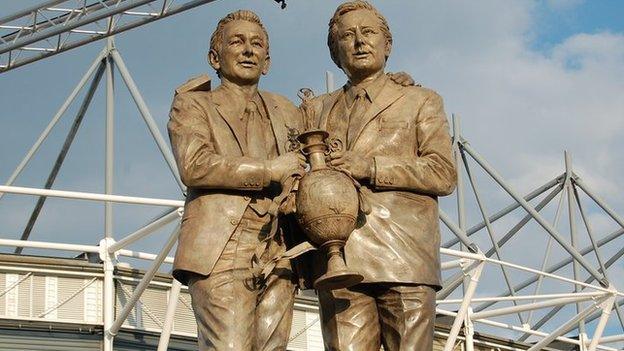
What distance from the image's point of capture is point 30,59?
49.3 meters

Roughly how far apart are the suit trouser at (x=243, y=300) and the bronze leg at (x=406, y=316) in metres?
0.72

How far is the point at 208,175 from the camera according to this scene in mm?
12055

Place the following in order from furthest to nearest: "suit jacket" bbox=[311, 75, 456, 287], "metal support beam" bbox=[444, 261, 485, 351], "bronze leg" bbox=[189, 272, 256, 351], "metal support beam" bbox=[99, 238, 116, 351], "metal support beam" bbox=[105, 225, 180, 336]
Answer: "metal support beam" bbox=[99, 238, 116, 351], "metal support beam" bbox=[444, 261, 485, 351], "metal support beam" bbox=[105, 225, 180, 336], "suit jacket" bbox=[311, 75, 456, 287], "bronze leg" bbox=[189, 272, 256, 351]

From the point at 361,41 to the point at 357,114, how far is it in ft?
1.82

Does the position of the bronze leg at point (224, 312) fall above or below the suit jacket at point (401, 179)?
below

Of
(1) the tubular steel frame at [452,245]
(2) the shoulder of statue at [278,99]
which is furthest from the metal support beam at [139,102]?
(2) the shoulder of statue at [278,99]

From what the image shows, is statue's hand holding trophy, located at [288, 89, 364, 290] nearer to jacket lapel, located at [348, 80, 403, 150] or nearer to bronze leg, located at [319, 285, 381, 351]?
bronze leg, located at [319, 285, 381, 351]

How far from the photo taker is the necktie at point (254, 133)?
1257cm

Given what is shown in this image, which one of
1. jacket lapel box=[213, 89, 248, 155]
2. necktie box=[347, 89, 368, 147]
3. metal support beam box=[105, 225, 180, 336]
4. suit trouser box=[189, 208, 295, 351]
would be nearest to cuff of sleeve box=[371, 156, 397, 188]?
necktie box=[347, 89, 368, 147]

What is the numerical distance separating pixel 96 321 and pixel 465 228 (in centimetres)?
1312

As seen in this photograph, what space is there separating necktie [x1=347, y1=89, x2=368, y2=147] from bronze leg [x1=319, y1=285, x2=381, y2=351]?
1233mm

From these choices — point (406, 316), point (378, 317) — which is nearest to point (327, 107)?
point (378, 317)

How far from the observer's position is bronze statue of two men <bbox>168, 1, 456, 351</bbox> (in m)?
12.0

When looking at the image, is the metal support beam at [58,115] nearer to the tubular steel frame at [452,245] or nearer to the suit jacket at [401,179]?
the tubular steel frame at [452,245]
